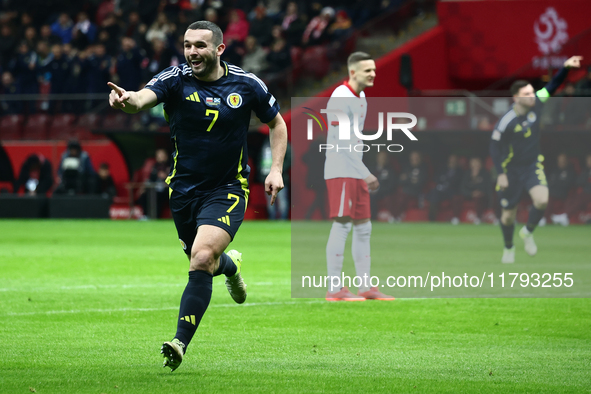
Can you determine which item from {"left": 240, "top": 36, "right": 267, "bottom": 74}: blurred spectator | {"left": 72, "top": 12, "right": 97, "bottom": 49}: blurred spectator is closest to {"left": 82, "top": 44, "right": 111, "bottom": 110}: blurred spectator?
{"left": 72, "top": 12, "right": 97, "bottom": 49}: blurred spectator

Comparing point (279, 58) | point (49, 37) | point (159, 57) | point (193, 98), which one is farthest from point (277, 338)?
point (49, 37)

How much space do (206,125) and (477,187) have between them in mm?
7973

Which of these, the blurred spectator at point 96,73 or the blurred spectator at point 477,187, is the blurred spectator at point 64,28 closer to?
the blurred spectator at point 96,73

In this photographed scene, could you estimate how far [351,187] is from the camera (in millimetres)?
9219

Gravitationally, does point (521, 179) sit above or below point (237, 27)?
below

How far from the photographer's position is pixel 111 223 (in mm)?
22391

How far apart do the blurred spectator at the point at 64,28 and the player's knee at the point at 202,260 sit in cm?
2412

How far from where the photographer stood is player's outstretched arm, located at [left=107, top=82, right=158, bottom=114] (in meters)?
5.38

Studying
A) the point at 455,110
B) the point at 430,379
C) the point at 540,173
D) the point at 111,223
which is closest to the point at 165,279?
the point at 540,173

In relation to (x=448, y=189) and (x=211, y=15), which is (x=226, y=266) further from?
(x=211, y=15)

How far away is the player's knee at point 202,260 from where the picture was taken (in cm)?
579

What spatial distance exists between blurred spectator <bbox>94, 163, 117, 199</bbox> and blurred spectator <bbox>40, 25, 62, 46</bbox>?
19.0 ft

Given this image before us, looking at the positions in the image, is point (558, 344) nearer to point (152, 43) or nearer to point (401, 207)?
point (401, 207)

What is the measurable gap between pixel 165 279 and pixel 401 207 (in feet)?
9.68
